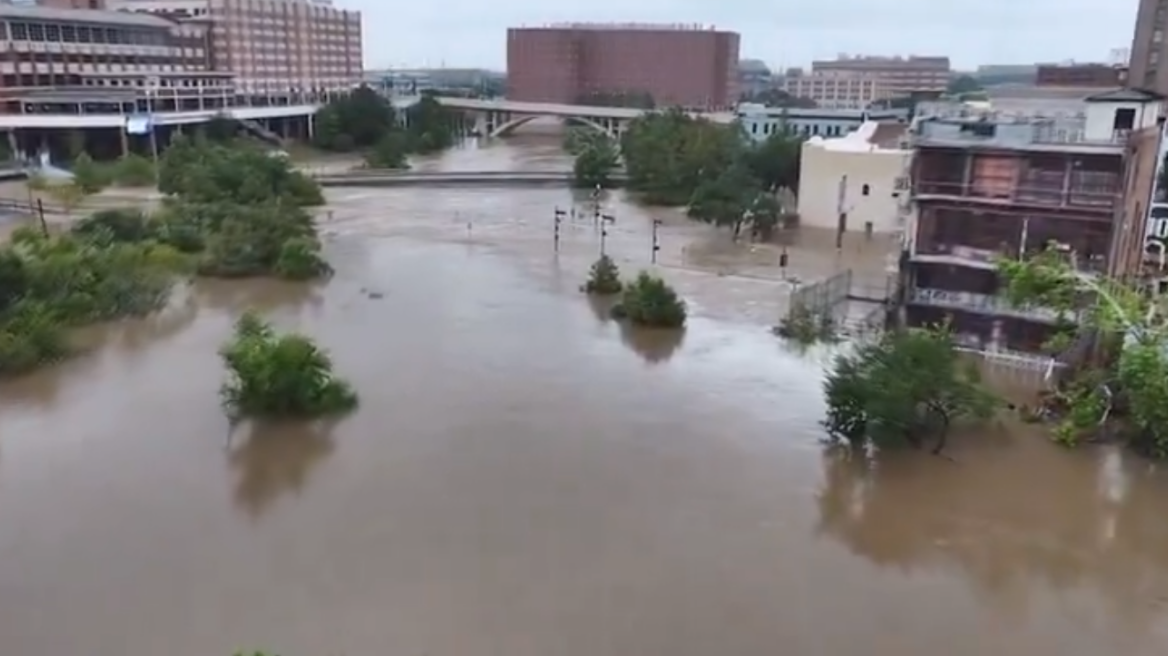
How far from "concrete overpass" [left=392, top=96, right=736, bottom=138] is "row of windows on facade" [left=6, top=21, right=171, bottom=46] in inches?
682

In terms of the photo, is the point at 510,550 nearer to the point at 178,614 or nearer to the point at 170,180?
the point at 178,614

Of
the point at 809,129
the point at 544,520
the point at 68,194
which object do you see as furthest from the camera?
the point at 809,129

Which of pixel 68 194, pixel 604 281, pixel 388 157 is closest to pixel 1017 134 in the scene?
pixel 604 281

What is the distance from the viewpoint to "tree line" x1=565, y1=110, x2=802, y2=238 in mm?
28812

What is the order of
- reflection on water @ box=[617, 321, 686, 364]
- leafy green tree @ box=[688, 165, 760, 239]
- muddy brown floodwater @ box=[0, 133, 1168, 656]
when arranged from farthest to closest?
leafy green tree @ box=[688, 165, 760, 239], reflection on water @ box=[617, 321, 686, 364], muddy brown floodwater @ box=[0, 133, 1168, 656]

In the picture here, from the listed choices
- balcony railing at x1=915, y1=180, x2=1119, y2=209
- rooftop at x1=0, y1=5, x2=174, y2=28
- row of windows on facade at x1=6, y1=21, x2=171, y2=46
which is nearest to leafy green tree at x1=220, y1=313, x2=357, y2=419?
balcony railing at x1=915, y1=180, x2=1119, y2=209

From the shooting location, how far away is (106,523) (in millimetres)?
11070

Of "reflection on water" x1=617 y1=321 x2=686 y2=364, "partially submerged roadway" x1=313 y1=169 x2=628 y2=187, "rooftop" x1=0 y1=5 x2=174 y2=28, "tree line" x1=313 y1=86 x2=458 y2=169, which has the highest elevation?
"rooftop" x1=0 y1=5 x2=174 y2=28

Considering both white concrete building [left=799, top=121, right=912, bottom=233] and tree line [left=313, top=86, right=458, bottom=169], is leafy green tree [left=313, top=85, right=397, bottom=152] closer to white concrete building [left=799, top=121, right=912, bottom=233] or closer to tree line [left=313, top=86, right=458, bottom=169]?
tree line [left=313, top=86, right=458, bottom=169]

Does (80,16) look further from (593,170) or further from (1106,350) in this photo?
(1106,350)

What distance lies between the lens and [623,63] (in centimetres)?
9119

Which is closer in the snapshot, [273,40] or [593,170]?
[593,170]

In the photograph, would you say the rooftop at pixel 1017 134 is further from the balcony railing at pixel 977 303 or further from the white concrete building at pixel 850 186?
the white concrete building at pixel 850 186

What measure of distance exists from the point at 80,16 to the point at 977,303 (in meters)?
46.6
